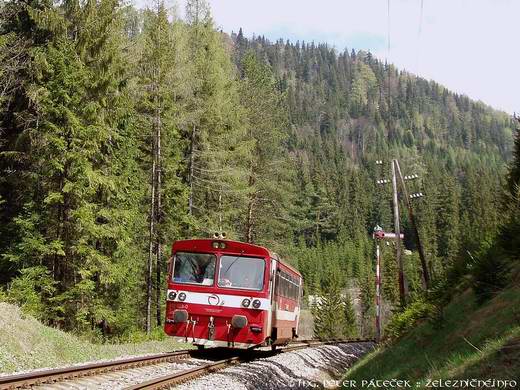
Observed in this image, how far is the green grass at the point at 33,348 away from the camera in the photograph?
11.6 m

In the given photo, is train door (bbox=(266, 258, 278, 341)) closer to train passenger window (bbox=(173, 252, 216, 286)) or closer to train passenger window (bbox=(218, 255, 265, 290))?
train passenger window (bbox=(218, 255, 265, 290))

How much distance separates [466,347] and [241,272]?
788 centimetres

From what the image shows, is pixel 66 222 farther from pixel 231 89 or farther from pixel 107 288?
pixel 231 89

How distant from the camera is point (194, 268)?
14945mm

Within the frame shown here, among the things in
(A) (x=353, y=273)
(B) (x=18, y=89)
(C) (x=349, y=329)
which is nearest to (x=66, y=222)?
(B) (x=18, y=89)

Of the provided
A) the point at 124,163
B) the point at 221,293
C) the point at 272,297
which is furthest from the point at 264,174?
the point at 221,293

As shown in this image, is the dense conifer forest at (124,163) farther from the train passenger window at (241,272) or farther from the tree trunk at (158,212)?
the train passenger window at (241,272)

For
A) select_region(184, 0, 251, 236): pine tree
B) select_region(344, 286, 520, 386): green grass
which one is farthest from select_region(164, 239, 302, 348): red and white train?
select_region(184, 0, 251, 236): pine tree

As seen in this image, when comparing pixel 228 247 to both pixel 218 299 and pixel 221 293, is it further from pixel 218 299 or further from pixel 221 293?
pixel 218 299

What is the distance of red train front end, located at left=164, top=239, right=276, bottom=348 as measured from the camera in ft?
46.4

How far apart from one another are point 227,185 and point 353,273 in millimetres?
85198

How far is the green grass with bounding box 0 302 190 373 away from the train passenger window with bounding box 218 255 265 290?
11.9ft

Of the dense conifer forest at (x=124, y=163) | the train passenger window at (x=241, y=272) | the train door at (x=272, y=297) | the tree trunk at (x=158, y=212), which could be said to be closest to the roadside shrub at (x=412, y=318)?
the dense conifer forest at (x=124, y=163)

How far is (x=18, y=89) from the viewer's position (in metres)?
23.5
